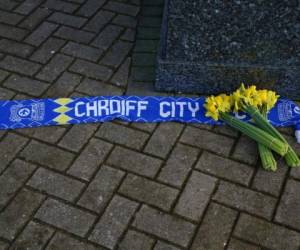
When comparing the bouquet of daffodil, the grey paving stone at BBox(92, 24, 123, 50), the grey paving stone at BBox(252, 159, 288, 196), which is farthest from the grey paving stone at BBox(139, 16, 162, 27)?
the grey paving stone at BBox(252, 159, 288, 196)

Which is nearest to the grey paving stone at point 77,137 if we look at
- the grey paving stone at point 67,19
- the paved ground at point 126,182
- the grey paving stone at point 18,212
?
the paved ground at point 126,182

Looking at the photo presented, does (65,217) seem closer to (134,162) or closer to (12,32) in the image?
(134,162)

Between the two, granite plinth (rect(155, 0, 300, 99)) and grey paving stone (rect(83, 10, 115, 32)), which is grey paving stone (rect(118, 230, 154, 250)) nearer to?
granite plinth (rect(155, 0, 300, 99))

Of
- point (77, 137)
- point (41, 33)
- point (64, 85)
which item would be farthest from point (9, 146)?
point (41, 33)

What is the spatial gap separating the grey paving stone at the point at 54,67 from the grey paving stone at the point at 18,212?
1274 millimetres

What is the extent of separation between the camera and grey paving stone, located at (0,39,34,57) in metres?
4.41

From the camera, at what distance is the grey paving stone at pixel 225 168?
340 cm

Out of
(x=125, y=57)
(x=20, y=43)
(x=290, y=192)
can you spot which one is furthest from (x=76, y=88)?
(x=290, y=192)

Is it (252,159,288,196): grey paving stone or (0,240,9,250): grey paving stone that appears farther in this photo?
(252,159,288,196): grey paving stone

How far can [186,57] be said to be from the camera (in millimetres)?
3777

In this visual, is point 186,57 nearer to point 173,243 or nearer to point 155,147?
point 155,147

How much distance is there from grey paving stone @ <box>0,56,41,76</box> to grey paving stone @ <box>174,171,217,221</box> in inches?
72.5

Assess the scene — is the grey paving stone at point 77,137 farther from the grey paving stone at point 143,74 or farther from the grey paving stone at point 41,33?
the grey paving stone at point 41,33

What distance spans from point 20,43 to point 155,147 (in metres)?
1.89
